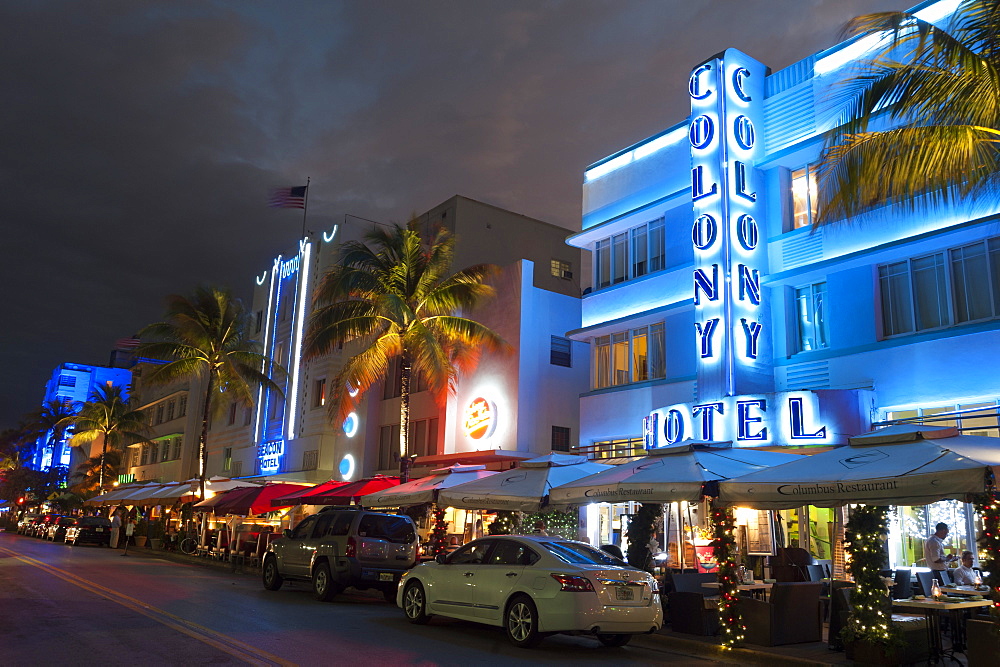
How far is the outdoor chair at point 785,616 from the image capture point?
12.1 meters

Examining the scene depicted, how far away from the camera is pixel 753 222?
20.0 metres

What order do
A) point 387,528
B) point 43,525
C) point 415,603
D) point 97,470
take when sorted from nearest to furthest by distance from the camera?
point 415,603 < point 387,528 < point 43,525 < point 97,470

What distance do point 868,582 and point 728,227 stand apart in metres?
10.7

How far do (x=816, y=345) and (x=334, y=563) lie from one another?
39.0ft

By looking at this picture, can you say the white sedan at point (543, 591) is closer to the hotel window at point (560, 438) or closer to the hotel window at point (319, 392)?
the hotel window at point (560, 438)

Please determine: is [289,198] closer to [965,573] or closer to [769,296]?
[769,296]

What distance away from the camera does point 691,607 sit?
13266 mm

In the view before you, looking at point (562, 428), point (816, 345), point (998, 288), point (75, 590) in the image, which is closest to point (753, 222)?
point (816, 345)

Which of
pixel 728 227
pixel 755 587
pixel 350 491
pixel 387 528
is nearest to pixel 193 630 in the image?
pixel 387 528

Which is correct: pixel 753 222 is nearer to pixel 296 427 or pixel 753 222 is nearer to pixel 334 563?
pixel 334 563

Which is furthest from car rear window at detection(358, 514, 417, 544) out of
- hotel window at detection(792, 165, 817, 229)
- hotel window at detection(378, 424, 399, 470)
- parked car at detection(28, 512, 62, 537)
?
parked car at detection(28, 512, 62, 537)

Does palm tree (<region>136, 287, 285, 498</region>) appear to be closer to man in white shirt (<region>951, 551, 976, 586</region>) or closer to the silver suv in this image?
the silver suv

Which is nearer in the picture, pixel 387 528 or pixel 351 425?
pixel 387 528

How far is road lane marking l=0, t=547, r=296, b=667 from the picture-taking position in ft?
31.6
